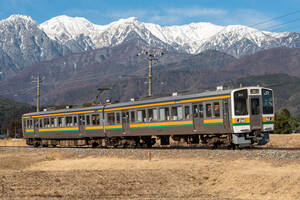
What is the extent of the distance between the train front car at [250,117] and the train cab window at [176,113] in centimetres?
469

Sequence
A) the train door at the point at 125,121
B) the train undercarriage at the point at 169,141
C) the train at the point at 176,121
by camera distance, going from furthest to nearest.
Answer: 1. the train door at the point at 125,121
2. the train undercarriage at the point at 169,141
3. the train at the point at 176,121

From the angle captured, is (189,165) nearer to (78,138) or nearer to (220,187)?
(220,187)

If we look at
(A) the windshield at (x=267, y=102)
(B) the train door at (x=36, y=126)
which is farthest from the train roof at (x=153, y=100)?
(B) the train door at (x=36, y=126)

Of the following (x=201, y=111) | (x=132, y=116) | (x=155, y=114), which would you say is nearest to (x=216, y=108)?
(x=201, y=111)

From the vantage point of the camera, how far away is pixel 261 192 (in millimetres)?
18125

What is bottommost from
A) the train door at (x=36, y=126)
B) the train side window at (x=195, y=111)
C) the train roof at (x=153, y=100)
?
the train door at (x=36, y=126)

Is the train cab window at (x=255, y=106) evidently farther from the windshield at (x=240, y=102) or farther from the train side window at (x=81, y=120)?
the train side window at (x=81, y=120)

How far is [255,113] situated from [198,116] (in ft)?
12.1

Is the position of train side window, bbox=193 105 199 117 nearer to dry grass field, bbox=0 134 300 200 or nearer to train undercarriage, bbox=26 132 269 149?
train undercarriage, bbox=26 132 269 149

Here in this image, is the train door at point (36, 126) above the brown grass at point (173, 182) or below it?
above

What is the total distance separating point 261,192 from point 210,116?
1149 cm

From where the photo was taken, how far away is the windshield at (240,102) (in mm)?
27991

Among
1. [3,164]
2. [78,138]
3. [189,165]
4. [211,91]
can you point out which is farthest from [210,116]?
[78,138]

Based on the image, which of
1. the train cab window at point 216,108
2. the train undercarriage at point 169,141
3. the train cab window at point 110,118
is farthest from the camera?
the train cab window at point 110,118
